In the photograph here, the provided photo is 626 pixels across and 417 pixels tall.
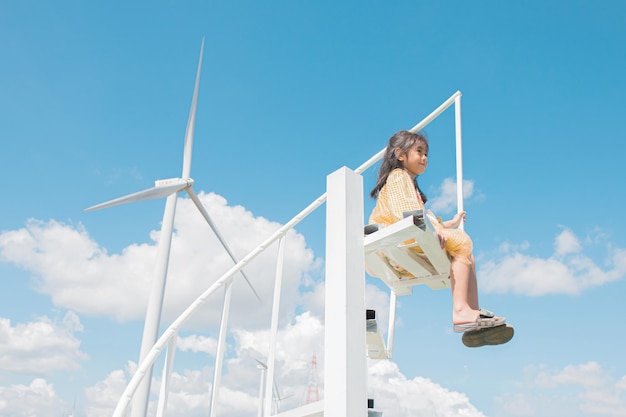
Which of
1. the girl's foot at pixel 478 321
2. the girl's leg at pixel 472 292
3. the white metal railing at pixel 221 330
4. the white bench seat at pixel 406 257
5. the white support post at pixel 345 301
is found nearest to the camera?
the white support post at pixel 345 301

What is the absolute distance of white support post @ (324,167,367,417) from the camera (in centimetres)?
277

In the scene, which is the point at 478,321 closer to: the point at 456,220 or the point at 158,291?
the point at 456,220

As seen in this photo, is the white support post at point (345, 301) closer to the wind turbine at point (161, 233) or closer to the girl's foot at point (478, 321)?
the girl's foot at point (478, 321)

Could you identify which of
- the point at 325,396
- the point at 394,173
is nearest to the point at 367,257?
the point at 394,173

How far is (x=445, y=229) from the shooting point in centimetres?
412

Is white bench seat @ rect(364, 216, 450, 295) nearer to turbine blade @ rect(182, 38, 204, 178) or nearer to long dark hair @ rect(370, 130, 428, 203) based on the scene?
long dark hair @ rect(370, 130, 428, 203)

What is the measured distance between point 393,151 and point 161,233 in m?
8.97

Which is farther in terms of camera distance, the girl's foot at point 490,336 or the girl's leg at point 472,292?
the girl's leg at point 472,292

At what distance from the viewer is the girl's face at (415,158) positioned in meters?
4.66

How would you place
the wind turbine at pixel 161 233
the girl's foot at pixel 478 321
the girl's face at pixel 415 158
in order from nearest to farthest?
the girl's foot at pixel 478 321 → the girl's face at pixel 415 158 → the wind turbine at pixel 161 233

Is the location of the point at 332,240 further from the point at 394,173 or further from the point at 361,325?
the point at 394,173

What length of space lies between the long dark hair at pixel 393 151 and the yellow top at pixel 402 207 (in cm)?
17

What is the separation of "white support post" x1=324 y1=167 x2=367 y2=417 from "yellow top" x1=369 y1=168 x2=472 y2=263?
0.87m

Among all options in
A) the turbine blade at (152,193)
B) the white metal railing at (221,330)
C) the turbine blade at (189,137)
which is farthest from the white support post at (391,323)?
Answer: the turbine blade at (189,137)
